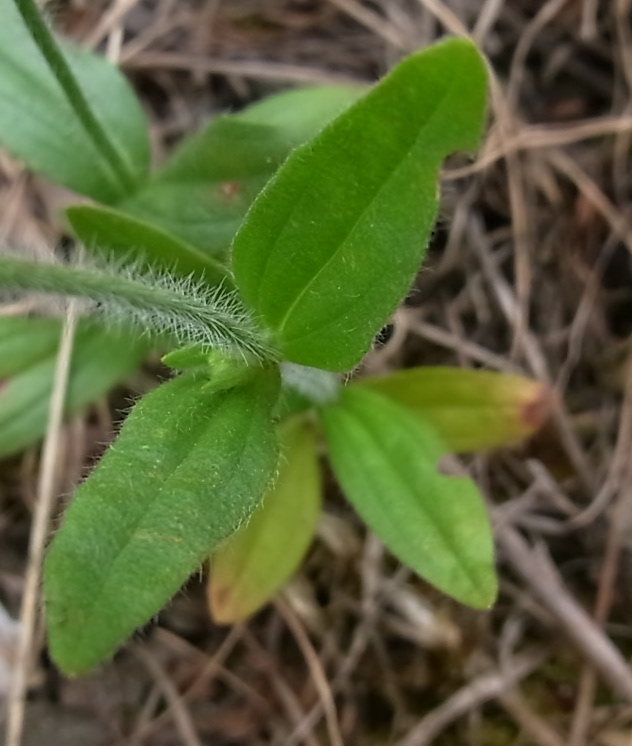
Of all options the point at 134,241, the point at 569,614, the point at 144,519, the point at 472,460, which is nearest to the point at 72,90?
the point at 134,241

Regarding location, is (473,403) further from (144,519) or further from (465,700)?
(144,519)

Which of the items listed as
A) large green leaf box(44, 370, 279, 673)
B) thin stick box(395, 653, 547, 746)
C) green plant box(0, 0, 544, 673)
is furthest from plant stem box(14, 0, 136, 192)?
thin stick box(395, 653, 547, 746)

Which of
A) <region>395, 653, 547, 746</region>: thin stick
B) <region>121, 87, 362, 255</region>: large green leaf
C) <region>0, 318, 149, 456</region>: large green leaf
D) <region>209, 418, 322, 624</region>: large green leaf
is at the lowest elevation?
<region>395, 653, 547, 746</region>: thin stick

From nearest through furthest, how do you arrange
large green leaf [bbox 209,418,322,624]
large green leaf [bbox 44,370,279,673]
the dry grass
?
large green leaf [bbox 44,370,279,673]
large green leaf [bbox 209,418,322,624]
the dry grass

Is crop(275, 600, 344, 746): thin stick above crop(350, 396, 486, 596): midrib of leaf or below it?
below

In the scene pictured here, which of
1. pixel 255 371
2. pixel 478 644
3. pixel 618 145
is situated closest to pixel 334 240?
pixel 255 371

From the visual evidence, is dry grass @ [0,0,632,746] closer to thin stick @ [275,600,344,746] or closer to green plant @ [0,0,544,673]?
thin stick @ [275,600,344,746]

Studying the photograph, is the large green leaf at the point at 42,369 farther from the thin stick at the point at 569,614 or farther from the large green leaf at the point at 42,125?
the thin stick at the point at 569,614
